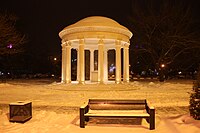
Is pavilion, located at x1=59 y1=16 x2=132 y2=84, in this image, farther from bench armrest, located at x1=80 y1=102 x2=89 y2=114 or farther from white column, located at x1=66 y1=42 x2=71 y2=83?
bench armrest, located at x1=80 y1=102 x2=89 y2=114

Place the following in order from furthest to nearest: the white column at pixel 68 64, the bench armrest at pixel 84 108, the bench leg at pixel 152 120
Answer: the white column at pixel 68 64 → the bench armrest at pixel 84 108 → the bench leg at pixel 152 120

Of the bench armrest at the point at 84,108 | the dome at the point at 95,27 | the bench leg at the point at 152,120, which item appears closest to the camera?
the bench leg at the point at 152,120

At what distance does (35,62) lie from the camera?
75.2 metres

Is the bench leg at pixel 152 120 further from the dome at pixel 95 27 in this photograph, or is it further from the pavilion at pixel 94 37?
the dome at pixel 95 27

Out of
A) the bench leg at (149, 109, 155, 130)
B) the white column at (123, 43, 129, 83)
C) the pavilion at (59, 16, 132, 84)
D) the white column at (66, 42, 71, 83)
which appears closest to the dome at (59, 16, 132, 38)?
the pavilion at (59, 16, 132, 84)

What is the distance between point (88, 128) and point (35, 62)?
70449 mm

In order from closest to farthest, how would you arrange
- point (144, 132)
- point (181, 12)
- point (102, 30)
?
point (144, 132)
point (102, 30)
point (181, 12)

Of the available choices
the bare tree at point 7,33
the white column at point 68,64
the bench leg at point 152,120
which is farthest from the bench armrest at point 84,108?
the bare tree at point 7,33

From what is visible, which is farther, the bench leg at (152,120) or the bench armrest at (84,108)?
the bench armrest at (84,108)

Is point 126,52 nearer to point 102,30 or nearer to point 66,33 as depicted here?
point 102,30

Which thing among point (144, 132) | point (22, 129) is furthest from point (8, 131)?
point (144, 132)

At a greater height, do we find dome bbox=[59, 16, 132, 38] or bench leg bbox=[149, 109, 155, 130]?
dome bbox=[59, 16, 132, 38]

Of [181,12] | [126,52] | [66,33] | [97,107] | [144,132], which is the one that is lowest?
[144,132]

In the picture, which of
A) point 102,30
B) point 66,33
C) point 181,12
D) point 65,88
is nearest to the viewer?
point 65,88
